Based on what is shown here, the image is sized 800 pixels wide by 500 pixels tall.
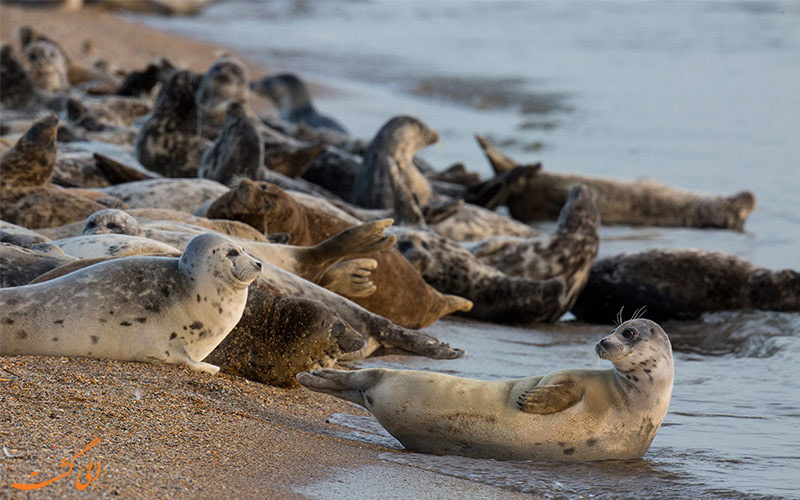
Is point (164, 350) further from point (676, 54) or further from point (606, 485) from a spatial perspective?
point (676, 54)

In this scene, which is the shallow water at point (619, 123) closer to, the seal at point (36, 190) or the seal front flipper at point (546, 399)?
the seal front flipper at point (546, 399)

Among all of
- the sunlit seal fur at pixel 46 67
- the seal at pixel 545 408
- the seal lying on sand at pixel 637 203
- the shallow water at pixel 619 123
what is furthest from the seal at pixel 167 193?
the sunlit seal fur at pixel 46 67

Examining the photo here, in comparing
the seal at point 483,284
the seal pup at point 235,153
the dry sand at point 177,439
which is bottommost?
the seal at point 483,284

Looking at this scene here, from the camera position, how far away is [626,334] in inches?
140

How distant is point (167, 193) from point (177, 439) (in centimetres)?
342

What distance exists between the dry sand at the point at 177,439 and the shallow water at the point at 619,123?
0.62 feet

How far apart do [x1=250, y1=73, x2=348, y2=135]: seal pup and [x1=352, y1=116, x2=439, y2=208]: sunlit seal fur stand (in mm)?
4448

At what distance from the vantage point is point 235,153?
23.6 feet

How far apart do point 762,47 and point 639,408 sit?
69.3 ft

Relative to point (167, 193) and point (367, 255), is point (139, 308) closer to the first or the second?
point (367, 255)

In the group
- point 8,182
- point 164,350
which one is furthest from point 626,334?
point 8,182

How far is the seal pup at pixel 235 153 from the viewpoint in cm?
713

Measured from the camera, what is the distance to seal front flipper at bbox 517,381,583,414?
3371 millimetres

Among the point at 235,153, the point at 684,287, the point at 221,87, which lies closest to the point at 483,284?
the point at 684,287
